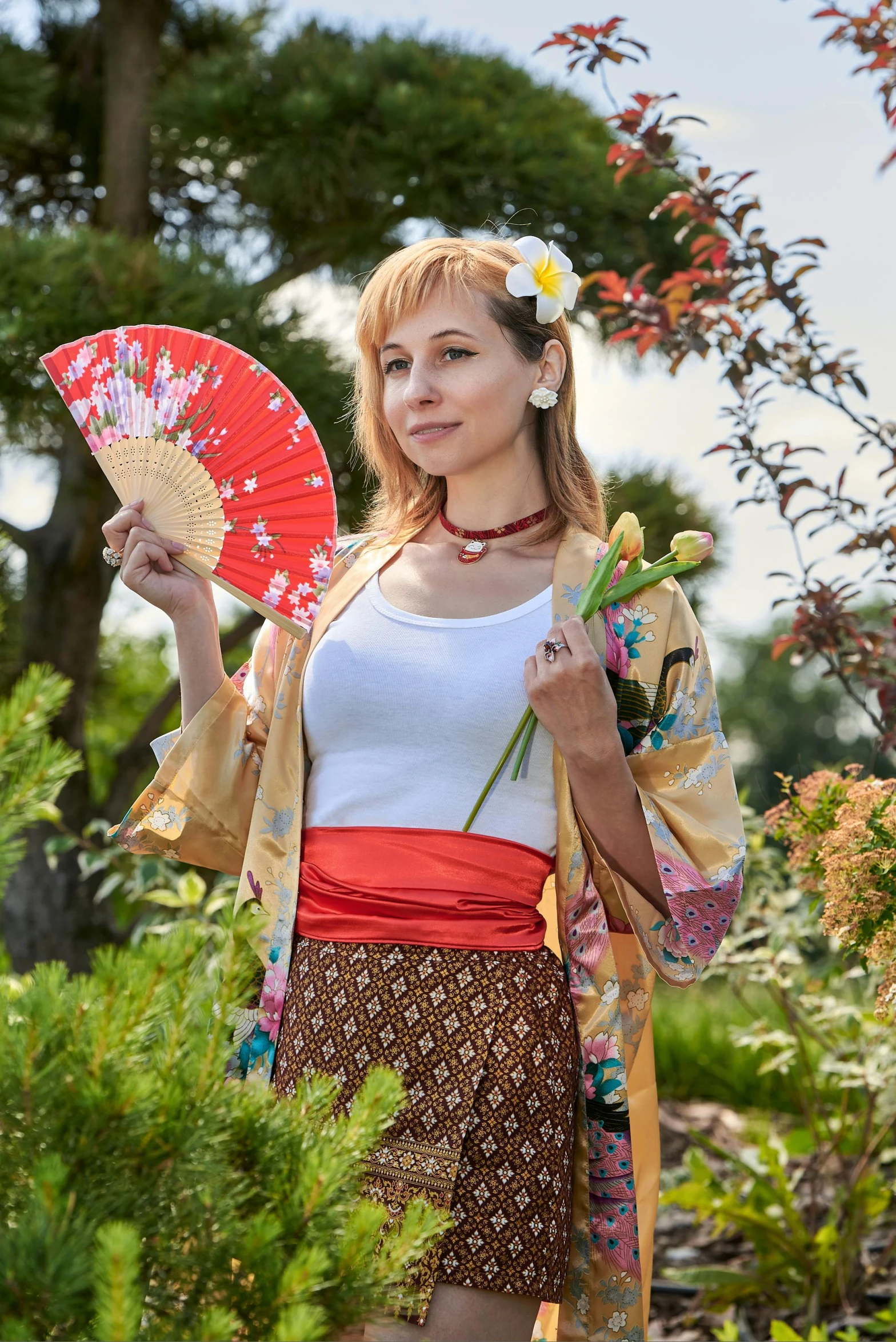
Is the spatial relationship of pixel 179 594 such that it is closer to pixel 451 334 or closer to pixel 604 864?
pixel 451 334

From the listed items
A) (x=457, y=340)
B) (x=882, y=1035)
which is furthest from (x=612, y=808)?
(x=882, y=1035)

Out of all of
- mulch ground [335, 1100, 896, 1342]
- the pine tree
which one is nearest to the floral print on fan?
the pine tree

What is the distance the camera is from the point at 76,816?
406 cm

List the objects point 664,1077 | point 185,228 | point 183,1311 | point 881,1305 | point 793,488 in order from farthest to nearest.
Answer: point 664,1077 → point 185,228 → point 881,1305 → point 793,488 → point 183,1311

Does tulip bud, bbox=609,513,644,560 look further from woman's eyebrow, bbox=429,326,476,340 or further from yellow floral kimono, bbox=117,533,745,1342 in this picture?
woman's eyebrow, bbox=429,326,476,340

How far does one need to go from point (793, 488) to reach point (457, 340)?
79cm

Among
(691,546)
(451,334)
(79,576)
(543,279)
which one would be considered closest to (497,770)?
(691,546)

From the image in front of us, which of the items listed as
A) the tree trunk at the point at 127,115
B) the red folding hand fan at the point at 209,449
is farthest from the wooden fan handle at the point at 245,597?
the tree trunk at the point at 127,115

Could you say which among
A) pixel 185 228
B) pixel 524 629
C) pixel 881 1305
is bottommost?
pixel 881 1305

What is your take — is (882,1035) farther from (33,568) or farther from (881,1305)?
(33,568)

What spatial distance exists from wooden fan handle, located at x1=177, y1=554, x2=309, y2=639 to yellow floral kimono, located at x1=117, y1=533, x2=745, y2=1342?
0.07ft

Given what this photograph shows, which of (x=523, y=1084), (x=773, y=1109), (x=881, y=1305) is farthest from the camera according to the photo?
(x=773, y=1109)

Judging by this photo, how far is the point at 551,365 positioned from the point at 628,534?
333 millimetres

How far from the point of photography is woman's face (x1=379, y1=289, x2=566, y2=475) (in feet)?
5.71
